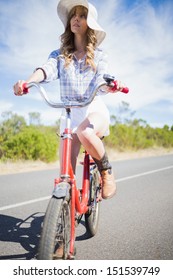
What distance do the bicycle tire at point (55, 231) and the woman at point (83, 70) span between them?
2.62 feet

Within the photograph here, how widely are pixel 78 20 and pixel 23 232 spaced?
2474 millimetres

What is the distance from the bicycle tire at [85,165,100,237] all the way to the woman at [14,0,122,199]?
0.41m

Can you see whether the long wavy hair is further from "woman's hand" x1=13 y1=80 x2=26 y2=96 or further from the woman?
"woman's hand" x1=13 y1=80 x2=26 y2=96

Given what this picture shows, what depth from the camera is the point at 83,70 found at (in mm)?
3131

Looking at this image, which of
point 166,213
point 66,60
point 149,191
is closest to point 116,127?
point 149,191

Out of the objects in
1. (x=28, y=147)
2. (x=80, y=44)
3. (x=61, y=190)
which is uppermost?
(x=80, y=44)

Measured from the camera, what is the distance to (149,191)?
6.41m

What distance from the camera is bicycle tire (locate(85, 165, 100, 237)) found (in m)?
3.46

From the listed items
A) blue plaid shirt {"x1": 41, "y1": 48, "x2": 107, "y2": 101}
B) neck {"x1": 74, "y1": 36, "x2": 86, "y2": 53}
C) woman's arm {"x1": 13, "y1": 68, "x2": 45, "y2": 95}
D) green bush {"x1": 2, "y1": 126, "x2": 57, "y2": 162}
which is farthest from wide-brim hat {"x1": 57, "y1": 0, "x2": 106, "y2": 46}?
green bush {"x1": 2, "y1": 126, "x2": 57, "y2": 162}

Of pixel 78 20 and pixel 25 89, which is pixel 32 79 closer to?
pixel 25 89

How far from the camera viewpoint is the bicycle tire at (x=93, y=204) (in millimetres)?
3462

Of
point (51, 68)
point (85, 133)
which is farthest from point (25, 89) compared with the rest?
point (85, 133)

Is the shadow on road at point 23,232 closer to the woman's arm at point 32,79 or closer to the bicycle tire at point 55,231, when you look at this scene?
the bicycle tire at point 55,231
